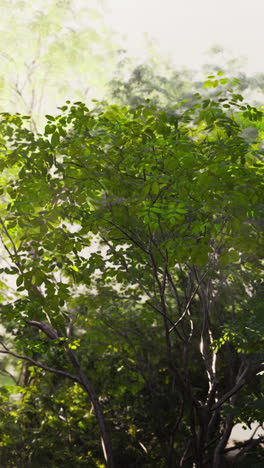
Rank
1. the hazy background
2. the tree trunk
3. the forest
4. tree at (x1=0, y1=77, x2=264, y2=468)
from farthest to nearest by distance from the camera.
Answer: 1. the hazy background
2. the tree trunk
3. the forest
4. tree at (x1=0, y1=77, x2=264, y2=468)

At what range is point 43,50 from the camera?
41.1ft

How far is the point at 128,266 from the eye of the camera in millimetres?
7605

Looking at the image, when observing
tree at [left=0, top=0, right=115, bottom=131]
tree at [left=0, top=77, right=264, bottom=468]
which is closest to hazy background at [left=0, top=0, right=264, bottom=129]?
tree at [left=0, top=0, right=115, bottom=131]

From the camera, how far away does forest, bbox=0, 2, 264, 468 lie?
4582 millimetres

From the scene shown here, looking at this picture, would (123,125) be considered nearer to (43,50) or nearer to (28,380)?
(28,380)

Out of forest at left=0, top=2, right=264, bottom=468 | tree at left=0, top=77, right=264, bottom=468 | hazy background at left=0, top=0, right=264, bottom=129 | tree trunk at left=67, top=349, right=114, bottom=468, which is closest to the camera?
tree at left=0, top=77, right=264, bottom=468

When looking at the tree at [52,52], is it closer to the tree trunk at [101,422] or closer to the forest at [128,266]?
the forest at [128,266]

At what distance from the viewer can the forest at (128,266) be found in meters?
4.58

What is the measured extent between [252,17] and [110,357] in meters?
54.4

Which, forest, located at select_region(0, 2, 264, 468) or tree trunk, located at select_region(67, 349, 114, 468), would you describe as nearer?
forest, located at select_region(0, 2, 264, 468)

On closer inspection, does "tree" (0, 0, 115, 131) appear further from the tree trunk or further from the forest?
the tree trunk

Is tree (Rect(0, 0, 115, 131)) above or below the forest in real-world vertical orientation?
above

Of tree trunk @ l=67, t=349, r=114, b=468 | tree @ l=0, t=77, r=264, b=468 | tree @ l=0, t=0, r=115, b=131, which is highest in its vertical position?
tree @ l=0, t=0, r=115, b=131

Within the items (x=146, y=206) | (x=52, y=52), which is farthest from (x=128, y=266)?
(x=52, y=52)
